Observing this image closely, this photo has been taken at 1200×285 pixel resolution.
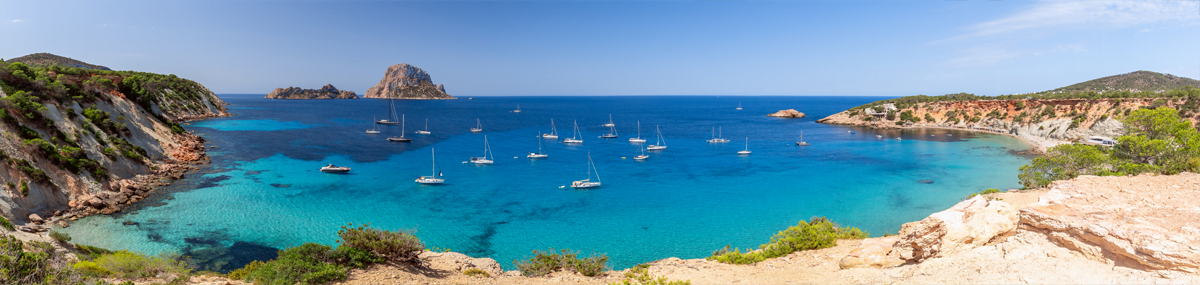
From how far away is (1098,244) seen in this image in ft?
31.6

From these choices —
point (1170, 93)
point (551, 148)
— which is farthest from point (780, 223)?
point (1170, 93)

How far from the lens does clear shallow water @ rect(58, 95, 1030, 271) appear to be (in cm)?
2647

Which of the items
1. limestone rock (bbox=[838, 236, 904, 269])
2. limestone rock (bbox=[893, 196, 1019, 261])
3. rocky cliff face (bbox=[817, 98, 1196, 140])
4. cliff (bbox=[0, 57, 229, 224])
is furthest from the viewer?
rocky cliff face (bbox=[817, 98, 1196, 140])

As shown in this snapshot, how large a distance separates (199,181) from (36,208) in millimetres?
12205

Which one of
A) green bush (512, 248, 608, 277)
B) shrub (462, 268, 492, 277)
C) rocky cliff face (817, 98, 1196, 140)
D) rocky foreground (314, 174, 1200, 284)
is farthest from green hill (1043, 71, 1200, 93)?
shrub (462, 268, 492, 277)

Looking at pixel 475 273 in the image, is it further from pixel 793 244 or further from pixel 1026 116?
pixel 1026 116

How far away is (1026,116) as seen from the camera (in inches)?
3214

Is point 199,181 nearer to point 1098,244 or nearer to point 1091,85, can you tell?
point 1098,244

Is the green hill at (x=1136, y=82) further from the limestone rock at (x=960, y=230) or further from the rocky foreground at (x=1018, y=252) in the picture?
the limestone rock at (x=960, y=230)

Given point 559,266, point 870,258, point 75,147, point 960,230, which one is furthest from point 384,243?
point 75,147

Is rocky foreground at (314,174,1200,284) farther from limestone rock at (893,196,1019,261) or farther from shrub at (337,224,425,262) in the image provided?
shrub at (337,224,425,262)

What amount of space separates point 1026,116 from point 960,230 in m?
95.9

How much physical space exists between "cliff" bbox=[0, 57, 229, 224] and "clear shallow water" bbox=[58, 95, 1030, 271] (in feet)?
7.08

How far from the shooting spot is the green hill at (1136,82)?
119681 mm
